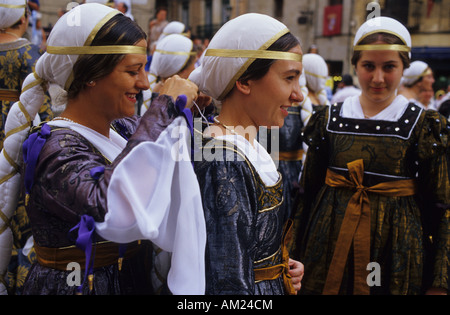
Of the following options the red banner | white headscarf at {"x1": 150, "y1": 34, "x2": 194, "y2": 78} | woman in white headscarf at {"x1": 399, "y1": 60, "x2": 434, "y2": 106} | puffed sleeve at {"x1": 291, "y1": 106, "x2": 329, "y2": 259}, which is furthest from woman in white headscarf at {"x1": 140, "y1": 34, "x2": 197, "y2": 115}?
the red banner

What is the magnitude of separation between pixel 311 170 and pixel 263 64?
155 centimetres

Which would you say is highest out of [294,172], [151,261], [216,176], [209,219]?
[216,176]

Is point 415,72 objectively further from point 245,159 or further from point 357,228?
point 245,159

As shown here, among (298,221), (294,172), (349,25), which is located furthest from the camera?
(349,25)

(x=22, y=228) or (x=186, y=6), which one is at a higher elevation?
(x=186, y=6)

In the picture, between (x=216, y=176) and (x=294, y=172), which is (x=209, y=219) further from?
(x=294, y=172)

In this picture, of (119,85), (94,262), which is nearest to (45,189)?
(94,262)

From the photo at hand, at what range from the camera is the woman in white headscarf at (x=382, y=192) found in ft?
8.55

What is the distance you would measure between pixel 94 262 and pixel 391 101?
6.86 ft

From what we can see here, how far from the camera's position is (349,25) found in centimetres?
2111

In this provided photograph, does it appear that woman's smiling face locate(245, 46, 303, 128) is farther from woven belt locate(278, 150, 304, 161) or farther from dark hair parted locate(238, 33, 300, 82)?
woven belt locate(278, 150, 304, 161)

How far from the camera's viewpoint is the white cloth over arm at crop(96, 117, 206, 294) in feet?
4.25

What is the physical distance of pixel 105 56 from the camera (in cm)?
156

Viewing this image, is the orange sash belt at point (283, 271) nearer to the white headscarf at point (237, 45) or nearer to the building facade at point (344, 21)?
the white headscarf at point (237, 45)
